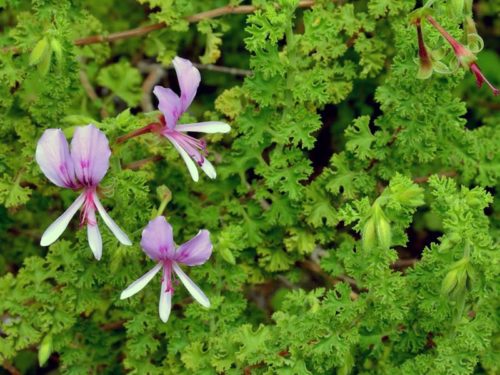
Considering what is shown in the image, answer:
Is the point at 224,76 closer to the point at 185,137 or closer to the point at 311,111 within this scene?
the point at 311,111

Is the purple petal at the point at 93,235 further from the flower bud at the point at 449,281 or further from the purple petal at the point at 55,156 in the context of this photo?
the flower bud at the point at 449,281

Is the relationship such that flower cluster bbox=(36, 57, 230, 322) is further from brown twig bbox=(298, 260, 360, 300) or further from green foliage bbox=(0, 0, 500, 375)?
brown twig bbox=(298, 260, 360, 300)

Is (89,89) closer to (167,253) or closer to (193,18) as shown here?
(193,18)

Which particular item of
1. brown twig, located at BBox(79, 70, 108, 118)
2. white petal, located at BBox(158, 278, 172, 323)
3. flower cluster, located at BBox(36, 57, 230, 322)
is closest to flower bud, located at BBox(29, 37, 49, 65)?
flower cluster, located at BBox(36, 57, 230, 322)

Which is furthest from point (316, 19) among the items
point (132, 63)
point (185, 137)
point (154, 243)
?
point (132, 63)

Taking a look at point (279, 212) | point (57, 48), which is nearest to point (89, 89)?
point (57, 48)

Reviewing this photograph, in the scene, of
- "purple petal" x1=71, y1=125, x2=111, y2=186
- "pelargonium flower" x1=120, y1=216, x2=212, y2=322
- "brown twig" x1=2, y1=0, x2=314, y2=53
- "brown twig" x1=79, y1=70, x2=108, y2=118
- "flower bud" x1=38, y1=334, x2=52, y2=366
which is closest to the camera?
"purple petal" x1=71, y1=125, x2=111, y2=186
